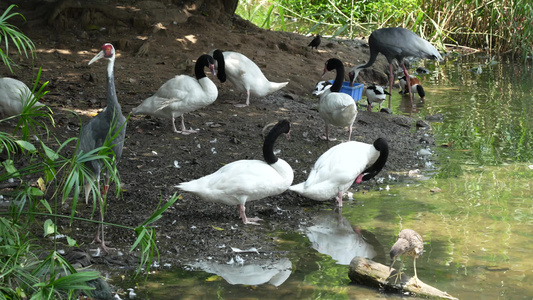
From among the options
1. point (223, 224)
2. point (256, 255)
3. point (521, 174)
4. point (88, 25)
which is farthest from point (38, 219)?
point (88, 25)

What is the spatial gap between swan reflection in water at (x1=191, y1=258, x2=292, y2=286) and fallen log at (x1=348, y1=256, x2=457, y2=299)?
539 mm

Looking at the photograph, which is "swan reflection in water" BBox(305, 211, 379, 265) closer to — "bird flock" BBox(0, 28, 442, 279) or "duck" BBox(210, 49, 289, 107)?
"bird flock" BBox(0, 28, 442, 279)

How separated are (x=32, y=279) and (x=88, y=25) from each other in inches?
331

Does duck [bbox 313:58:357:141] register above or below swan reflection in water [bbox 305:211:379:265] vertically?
above

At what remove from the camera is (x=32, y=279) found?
3670 millimetres

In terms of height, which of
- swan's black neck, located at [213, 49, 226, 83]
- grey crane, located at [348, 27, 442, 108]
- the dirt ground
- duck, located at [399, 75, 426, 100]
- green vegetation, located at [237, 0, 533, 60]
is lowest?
the dirt ground

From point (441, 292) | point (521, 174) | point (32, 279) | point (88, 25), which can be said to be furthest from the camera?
point (88, 25)

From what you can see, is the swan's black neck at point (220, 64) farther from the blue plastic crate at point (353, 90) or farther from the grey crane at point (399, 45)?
the grey crane at point (399, 45)

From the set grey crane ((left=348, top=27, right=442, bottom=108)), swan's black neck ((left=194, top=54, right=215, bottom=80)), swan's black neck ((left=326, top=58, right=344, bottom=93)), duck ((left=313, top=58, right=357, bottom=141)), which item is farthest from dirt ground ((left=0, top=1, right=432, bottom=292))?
grey crane ((left=348, top=27, right=442, bottom=108))

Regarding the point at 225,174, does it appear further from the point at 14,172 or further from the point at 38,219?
the point at 14,172

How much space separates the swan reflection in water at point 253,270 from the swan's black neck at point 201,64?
12.8 feet

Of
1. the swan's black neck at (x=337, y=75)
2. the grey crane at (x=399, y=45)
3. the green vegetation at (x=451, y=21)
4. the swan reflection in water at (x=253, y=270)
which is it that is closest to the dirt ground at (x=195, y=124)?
the swan reflection in water at (x=253, y=270)

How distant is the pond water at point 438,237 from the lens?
15.1ft

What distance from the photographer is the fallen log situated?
14.7 feet
